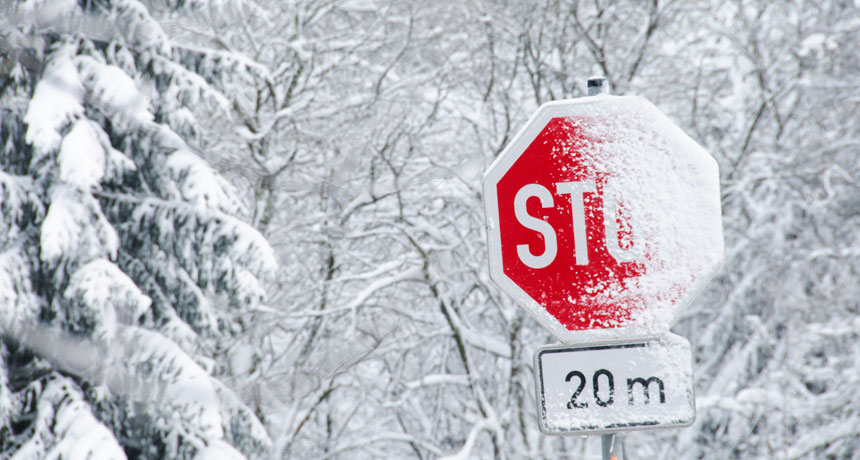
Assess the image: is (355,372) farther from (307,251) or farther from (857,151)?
(857,151)

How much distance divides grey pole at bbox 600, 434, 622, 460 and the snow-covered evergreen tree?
4356mm

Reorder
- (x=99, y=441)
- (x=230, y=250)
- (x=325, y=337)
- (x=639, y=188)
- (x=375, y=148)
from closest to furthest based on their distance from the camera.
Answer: (x=639, y=188), (x=99, y=441), (x=230, y=250), (x=375, y=148), (x=325, y=337)

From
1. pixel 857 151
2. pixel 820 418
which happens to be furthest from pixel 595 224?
pixel 857 151

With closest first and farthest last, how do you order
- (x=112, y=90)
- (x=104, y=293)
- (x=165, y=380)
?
1. (x=104, y=293)
2. (x=112, y=90)
3. (x=165, y=380)

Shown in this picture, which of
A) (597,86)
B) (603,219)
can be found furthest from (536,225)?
(597,86)

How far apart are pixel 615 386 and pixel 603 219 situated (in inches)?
15.4

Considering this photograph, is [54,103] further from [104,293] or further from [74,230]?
[104,293]

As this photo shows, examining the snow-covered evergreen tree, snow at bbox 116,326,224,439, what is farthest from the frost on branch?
snow at bbox 116,326,224,439

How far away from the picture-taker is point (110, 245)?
5.64 metres

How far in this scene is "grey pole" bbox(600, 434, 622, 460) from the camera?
176 centimetres

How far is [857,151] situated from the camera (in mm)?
10586

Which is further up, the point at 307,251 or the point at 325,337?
the point at 307,251

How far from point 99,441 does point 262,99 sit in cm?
589

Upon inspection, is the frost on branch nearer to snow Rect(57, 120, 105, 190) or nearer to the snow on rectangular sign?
snow Rect(57, 120, 105, 190)
